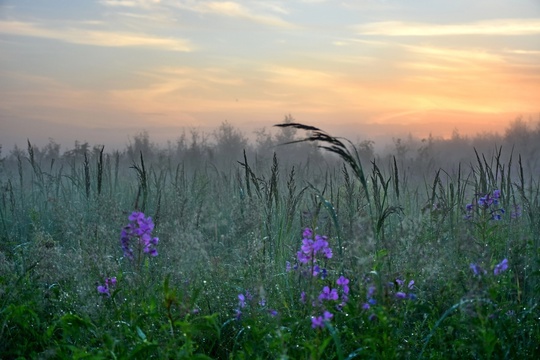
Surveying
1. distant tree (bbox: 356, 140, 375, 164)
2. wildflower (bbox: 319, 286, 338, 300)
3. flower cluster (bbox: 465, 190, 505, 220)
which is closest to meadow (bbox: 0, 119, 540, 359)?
wildflower (bbox: 319, 286, 338, 300)

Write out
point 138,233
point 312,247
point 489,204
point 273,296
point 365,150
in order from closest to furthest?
1. point 312,247
2. point 138,233
3. point 273,296
4. point 489,204
5. point 365,150

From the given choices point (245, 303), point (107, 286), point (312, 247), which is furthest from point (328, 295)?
point (107, 286)

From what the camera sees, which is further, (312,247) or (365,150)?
(365,150)

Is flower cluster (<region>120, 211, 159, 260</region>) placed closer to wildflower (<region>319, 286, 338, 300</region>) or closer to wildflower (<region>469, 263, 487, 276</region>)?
wildflower (<region>319, 286, 338, 300</region>)

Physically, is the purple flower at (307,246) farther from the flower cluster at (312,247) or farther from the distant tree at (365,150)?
the distant tree at (365,150)

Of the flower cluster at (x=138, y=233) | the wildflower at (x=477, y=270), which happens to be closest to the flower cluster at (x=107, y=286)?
the flower cluster at (x=138, y=233)

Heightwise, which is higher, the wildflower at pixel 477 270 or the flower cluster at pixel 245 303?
the wildflower at pixel 477 270

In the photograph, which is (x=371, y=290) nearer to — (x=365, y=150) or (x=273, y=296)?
(x=273, y=296)

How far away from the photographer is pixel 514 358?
2654mm

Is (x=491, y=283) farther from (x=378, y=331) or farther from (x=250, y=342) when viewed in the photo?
(x=250, y=342)

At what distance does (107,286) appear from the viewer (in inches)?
137

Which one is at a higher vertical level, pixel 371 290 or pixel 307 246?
pixel 307 246

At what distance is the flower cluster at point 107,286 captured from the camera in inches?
132

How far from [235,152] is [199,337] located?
51.1ft
